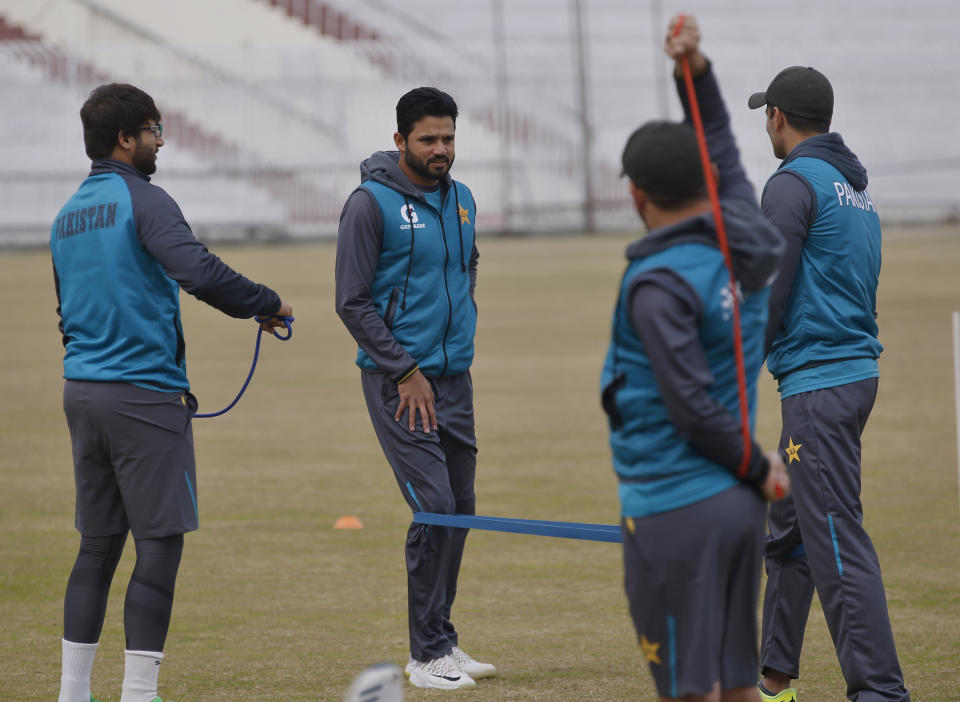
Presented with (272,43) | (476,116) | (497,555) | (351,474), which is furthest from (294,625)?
(272,43)

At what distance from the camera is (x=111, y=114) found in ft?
15.9

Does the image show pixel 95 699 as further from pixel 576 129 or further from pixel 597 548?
pixel 576 129

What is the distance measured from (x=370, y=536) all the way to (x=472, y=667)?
8.41ft

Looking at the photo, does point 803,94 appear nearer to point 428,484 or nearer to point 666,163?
point 666,163

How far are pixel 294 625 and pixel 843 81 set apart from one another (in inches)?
1479

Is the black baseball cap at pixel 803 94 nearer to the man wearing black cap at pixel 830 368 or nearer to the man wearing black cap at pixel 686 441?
the man wearing black cap at pixel 830 368

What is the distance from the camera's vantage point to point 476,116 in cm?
3850

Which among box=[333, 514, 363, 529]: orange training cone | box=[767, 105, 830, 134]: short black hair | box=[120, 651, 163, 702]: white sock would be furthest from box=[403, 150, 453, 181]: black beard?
box=[333, 514, 363, 529]: orange training cone

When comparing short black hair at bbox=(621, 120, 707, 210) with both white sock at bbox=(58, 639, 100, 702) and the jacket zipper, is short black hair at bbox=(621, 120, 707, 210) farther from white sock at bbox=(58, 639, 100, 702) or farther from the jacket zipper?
white sock at bbox=(58, 639, 100, 702)

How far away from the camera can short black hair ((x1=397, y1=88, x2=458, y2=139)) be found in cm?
559

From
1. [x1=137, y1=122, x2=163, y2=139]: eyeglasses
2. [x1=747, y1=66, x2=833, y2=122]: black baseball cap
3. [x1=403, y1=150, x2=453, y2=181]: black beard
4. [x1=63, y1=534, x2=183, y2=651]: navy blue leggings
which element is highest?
[x1=747, y1=66, x2=833, y2=122]: black baseball cap

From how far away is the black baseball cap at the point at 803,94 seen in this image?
489 centimetres

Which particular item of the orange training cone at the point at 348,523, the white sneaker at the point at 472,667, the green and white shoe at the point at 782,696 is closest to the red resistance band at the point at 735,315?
the green and white shoe at the point at 782,696

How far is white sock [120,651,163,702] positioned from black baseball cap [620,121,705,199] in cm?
246
